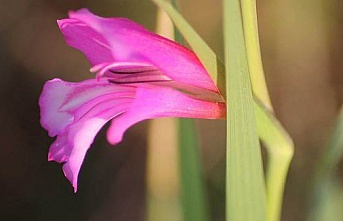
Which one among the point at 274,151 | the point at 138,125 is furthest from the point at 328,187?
the point at 138,125

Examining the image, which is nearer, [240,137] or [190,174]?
[240,137]

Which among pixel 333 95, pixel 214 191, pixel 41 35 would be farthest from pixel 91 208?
pixel 333 95

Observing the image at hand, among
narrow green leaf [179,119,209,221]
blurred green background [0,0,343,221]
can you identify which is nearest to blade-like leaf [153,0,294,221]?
narrow green leaf [179,119,209,221]

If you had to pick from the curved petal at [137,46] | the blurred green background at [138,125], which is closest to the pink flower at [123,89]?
the curved petal at [137,46]

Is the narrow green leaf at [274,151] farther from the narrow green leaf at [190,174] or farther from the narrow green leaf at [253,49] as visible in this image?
the narrow green leaf at [190,174]

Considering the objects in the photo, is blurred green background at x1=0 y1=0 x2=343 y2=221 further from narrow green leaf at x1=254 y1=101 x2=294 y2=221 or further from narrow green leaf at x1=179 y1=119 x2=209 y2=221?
narrow green leaf at x1=254 y1=101 x2=294 y2=221

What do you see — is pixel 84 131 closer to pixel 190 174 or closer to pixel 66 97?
pixel 66 97

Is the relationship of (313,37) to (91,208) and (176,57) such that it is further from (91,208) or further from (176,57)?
(176,57)

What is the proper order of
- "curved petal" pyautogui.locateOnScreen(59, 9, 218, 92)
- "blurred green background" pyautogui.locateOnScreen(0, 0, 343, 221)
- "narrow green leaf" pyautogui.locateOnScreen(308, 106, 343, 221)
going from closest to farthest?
"curved petal" pyautogui.locateOnScreen(59, 9, 218, 92) < "narrow green leaf" pyautogui.locateOnScreen(308, 106, 343, 221) < "blurred green background" pyautogui.locateOnScreen(0, 0, 343, 221)
